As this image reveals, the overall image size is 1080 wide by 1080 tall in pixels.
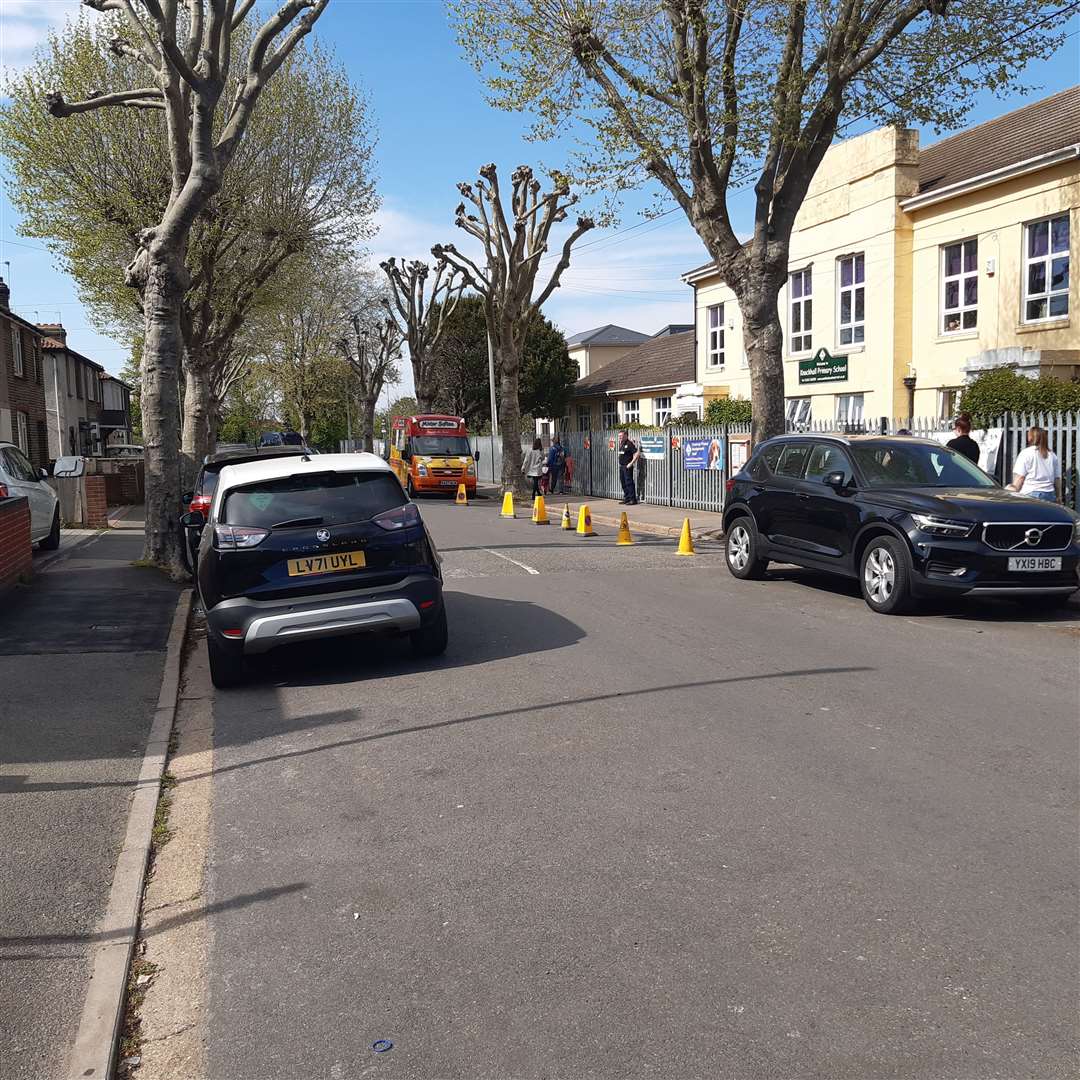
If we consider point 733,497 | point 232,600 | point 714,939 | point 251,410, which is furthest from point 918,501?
point 251,410

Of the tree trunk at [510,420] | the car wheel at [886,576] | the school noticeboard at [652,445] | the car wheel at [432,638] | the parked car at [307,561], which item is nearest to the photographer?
the parked car at [307,561]

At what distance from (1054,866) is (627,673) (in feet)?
12.6

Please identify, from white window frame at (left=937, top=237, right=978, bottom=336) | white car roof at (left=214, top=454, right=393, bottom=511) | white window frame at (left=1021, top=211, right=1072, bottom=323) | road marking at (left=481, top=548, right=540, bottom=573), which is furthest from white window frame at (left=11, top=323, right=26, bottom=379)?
white car roof at (left=214, top=454, right=393, bottom=511)

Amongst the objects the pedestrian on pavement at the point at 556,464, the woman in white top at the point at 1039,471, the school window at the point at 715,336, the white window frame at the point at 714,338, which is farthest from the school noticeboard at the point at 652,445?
the woman in white top at the point at 1039,471

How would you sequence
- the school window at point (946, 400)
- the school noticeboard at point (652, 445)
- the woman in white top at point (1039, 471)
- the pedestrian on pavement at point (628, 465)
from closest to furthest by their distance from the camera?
the woman in white top at point (1039, 471)
the school window at point (946, 400)
the school noticeboard at point (652, 445)
the pedestrian on pavement at point (628, 465)

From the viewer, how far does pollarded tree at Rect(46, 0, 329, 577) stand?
42.6ft

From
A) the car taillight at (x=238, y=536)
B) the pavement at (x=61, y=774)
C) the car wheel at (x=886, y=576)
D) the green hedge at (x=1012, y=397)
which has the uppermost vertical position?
the green hedge at (x=1012, y=397)

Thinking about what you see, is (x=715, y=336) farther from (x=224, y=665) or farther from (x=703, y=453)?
(x=224, y=665)

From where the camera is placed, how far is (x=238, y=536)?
7848 millimetres

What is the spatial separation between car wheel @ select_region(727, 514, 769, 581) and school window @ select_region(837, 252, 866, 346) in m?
15.4

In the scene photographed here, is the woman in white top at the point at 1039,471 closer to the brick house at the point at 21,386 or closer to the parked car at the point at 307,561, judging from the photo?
the parked car at the point at 307,561

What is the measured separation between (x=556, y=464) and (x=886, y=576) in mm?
21579

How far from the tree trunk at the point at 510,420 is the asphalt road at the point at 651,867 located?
23.1 meters

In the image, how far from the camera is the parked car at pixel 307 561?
7.77 metres
